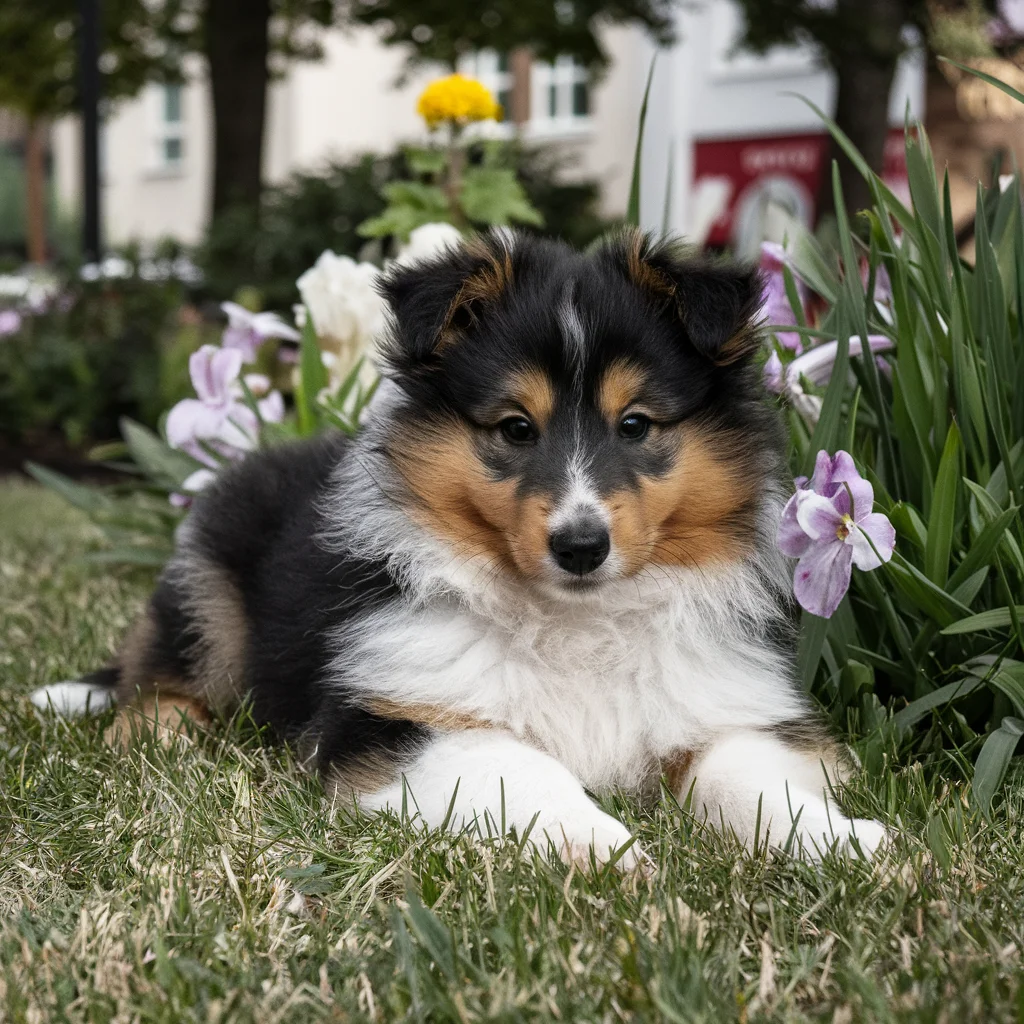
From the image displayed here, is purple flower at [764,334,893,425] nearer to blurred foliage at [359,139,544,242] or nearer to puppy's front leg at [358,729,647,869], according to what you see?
puppy's front leg at [358,729,647,869]

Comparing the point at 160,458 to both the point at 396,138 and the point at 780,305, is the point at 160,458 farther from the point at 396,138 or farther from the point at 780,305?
the point at 396,138

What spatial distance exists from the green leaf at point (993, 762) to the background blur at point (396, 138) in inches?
52.6

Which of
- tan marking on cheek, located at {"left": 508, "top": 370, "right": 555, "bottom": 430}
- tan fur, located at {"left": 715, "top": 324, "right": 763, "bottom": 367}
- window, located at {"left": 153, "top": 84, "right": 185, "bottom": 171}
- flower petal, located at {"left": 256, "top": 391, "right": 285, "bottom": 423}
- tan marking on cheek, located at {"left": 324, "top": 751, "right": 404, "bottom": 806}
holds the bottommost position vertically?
window, located at {"left": 153, "top": 84, "right": 185, "bottom": 171}

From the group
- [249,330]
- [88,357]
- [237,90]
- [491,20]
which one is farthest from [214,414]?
[237,90]

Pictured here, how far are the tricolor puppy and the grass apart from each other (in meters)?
0.15

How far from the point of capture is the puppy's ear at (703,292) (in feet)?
9.26

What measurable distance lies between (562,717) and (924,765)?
0.83m

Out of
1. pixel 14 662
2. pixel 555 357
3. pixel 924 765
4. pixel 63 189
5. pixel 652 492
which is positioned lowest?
pixel 63 189

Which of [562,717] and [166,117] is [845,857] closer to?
[562,717]

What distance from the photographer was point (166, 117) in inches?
1180

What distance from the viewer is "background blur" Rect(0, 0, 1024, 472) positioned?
1035 cm

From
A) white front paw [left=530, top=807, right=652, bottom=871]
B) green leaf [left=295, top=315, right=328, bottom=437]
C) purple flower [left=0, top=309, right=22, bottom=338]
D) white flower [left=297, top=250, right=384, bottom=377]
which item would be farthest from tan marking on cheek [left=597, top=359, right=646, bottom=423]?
purple flower [left=0, top=309, right=22, bottom=338]

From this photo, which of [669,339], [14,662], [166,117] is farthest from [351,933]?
[166,117]

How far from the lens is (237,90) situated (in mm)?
13109
